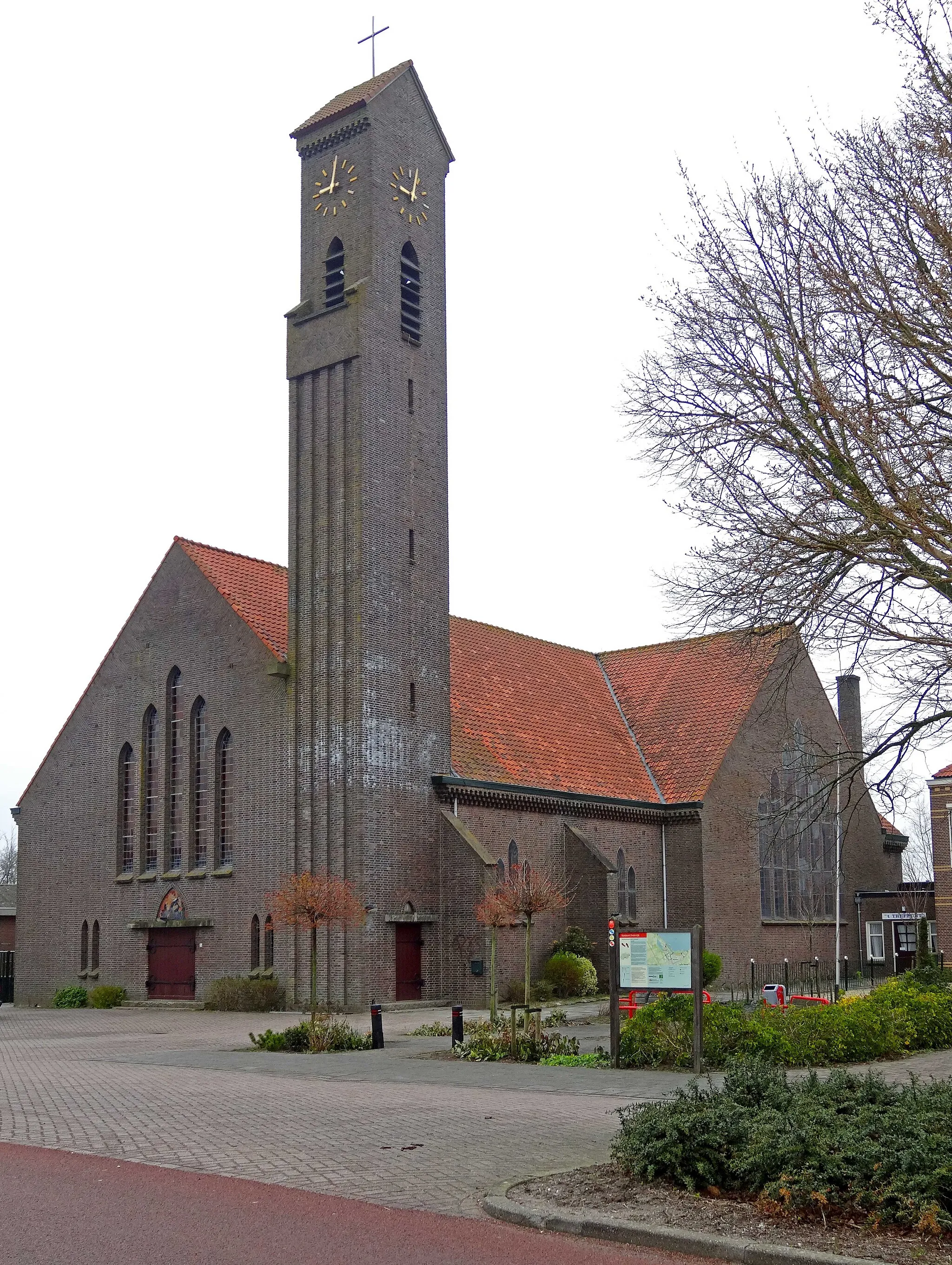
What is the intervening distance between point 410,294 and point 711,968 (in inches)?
811

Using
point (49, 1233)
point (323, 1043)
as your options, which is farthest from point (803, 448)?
point (323, 1043)

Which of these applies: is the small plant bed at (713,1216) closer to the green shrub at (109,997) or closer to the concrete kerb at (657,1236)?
the concrete kerb at (657,1236)

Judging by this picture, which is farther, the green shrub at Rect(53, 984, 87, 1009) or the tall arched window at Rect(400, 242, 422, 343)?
the green shrub at Rect(53, 984, 87, 1009)

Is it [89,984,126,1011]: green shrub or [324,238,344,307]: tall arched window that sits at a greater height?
[324,238,344,307]: tall arched window

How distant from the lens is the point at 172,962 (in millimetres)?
36469

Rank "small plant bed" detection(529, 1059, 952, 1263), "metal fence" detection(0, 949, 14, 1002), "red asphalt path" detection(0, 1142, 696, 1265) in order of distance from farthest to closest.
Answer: "metal fence" detection(0, 949, 14, 1002) → "small plant bed" detection(529, 1059, 952, 1263) → "red asphalt path" detection(0, 1142, 696, 1265)

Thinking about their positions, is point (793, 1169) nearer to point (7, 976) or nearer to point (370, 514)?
point (370, 514)

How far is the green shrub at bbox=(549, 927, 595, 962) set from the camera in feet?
117

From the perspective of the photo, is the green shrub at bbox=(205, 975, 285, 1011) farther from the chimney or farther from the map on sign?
the chimney

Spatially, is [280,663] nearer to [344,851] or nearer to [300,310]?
[344,851]

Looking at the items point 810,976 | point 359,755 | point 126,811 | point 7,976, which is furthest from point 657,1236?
point 7,976

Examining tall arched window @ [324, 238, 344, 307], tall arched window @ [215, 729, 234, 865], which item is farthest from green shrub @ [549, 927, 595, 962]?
tall arched window @ [324, 238, 344, 307]

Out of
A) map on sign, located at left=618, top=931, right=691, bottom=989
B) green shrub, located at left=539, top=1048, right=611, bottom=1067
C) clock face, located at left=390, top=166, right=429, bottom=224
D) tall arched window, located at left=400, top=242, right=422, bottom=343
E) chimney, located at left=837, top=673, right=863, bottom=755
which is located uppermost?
clock face, located at left=390, top=166, right=429, bottom=224

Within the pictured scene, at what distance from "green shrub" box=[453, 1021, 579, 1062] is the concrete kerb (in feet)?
35.2
